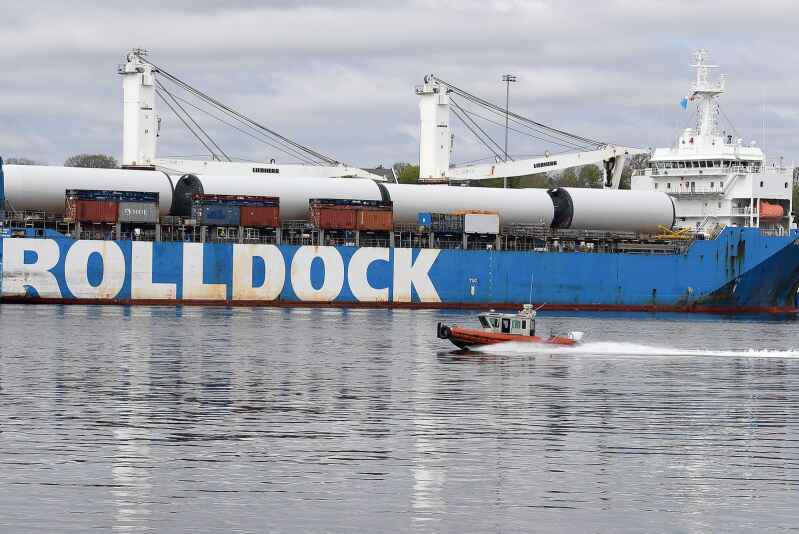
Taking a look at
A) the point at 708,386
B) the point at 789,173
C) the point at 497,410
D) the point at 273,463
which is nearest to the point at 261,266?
the point at 789,173

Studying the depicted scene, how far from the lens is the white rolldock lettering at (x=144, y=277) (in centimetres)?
9288

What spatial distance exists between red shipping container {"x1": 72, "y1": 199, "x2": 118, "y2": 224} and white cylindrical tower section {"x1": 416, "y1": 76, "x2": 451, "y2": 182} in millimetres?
29280

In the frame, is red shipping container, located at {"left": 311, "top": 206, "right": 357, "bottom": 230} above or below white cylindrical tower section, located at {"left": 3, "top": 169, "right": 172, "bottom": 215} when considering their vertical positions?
below

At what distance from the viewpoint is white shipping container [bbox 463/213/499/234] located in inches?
4016

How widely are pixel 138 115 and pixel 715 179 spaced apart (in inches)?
1820

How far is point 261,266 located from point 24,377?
1973 inches

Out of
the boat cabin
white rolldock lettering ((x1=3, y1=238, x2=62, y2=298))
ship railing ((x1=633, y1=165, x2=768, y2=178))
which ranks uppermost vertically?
A: ship railing ((x1=633, y1=165, x2=768, y2=178))

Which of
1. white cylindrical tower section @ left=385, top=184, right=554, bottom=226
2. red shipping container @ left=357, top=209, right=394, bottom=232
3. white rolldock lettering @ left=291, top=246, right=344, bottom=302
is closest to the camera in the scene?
white rolldock lettering @ left=291, top=246, right=344, bottom=302

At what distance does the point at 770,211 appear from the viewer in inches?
4313

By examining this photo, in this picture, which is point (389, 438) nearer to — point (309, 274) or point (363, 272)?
point (309, 274)

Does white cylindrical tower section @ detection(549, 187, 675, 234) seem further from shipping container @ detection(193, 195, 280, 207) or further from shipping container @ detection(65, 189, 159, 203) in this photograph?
shipping container @ detection(65, 189, 159, 203)

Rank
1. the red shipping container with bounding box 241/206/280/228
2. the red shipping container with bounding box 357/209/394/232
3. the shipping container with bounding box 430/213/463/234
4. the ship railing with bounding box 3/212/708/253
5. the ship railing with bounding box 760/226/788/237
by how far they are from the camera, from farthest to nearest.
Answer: the ship railing with bounding box 760/226/788/237, the shipping container with bounding box 430/213/463/234, the red shipping container with bounding box 357/209/394/232, the red shipping container with bounding box 241/206/280/228, the ship railing with bounding box 3/212/708/253

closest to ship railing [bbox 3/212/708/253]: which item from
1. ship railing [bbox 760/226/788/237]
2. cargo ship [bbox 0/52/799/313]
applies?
cargo ship [bbox 0/52/799/313]

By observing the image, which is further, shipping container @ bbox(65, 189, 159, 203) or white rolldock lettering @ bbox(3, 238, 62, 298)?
shipping container @ bbox(65, 189, 159, 203)
